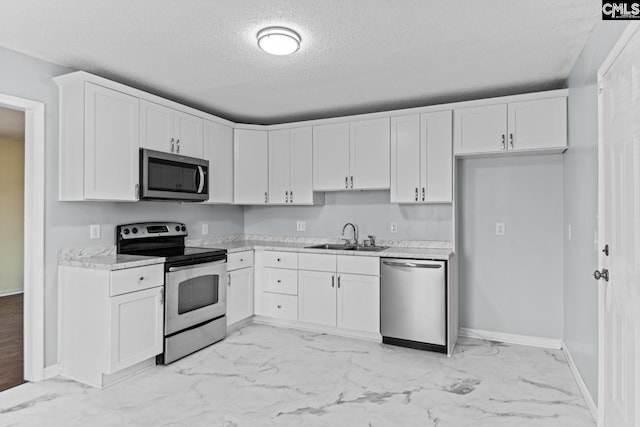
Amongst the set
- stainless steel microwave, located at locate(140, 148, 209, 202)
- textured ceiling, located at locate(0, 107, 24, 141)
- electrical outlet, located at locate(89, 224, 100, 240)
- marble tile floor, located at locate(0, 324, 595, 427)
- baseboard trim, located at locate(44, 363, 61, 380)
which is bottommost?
marble tile floor, located at locate(0, 324, 595, 427)

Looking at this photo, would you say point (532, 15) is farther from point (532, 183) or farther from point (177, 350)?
point (177, 350)

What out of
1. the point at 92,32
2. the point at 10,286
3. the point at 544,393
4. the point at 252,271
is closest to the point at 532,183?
the point at 544,393


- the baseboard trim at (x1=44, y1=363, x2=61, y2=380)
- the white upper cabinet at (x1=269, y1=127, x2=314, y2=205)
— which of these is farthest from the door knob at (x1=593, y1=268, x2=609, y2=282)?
the baseboard trim at (x1=44, y1=363, x2=61, y2=380)

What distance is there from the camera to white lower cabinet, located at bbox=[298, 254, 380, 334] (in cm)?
372

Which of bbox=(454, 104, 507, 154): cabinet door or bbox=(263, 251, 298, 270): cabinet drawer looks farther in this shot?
bbox=(263, 251, 298, 270): cabinet drawer

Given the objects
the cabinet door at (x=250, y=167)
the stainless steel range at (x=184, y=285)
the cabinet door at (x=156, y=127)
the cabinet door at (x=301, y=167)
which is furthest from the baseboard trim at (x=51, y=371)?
the cabinet door at (x=301, y=167)

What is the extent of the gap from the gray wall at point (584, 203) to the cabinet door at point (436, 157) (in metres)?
0.97

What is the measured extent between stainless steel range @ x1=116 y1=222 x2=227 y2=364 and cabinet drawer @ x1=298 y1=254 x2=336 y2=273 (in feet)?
2.60

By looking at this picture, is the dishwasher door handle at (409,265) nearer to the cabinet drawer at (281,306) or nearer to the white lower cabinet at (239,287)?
the cabinet drawer at (281,306)

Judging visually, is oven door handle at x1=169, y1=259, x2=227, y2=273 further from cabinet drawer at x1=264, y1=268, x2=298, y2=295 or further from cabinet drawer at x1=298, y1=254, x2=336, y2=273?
cabinet drawer at x1=298, y1=254, x2=336, y2=273

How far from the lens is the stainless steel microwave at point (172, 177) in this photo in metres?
3.26

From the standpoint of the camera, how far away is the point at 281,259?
4172 mm

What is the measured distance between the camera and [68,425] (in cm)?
227

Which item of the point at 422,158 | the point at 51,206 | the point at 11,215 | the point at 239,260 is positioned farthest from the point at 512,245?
the point at 11,215
